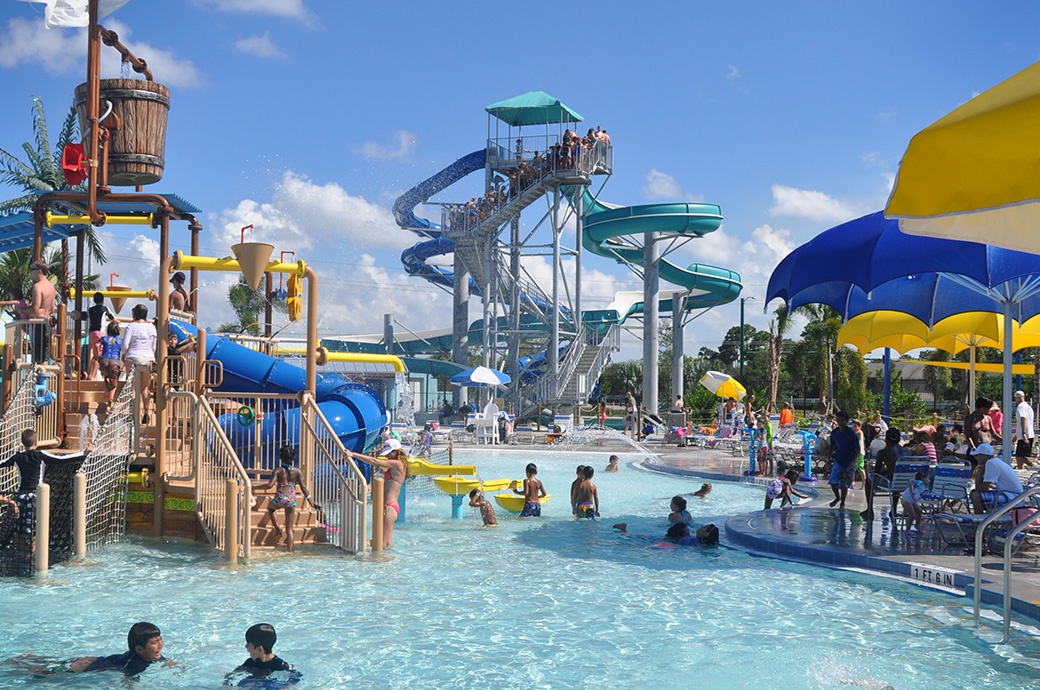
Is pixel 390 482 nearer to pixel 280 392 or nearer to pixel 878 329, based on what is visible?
pixel 280 392

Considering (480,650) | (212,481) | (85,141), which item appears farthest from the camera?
(85,141)

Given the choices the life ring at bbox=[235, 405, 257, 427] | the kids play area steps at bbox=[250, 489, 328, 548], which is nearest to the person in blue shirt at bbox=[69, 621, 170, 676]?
the kids play area steps at bbox=[250, 489, 328, 548]

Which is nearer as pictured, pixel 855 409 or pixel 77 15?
pixel 77 15

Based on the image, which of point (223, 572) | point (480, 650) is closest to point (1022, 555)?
point (480, 650)

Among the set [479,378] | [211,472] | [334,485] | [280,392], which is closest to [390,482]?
[334,485]

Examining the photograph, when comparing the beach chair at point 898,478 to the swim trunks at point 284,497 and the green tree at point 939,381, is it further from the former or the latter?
the green tree at point 939,381

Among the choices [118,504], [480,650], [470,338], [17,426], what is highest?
[470,338]

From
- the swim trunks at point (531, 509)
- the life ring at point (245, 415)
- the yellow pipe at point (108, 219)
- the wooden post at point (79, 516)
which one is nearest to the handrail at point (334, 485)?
the life ring at point (245, 415)

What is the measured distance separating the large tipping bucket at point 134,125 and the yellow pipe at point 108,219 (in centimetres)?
47

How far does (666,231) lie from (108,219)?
20786 mm

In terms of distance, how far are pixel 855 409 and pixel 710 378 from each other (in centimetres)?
1645

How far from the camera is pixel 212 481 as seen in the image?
972 cm

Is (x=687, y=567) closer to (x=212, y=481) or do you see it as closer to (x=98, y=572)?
(x=212, y=481)

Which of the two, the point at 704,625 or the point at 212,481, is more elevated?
the point at 212,481
